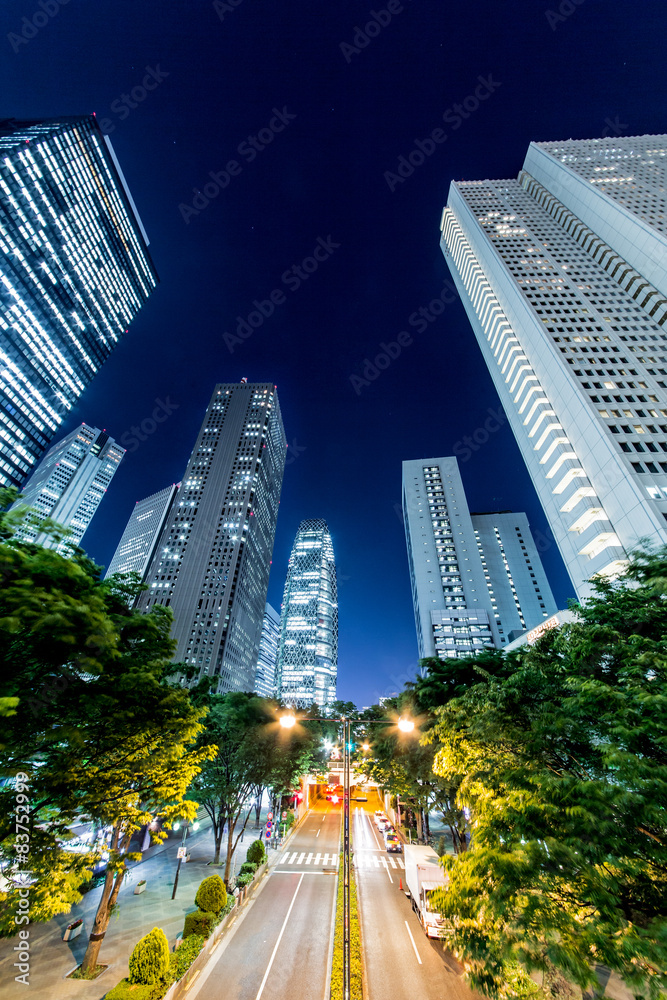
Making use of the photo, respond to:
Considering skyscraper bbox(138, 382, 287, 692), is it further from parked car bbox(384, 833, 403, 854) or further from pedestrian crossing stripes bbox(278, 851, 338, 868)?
parked car bbox(384, 833, 403, 854)

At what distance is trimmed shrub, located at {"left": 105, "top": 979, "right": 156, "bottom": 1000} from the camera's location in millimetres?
11148

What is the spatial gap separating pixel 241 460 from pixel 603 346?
383 ft

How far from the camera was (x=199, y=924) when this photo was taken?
16.1 meters

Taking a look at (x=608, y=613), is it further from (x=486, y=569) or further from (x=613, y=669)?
(x=486, y=569)

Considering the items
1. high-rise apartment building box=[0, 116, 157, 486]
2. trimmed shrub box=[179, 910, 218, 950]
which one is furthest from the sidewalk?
high-rise apartment building box=[0, 116, 157, 486]

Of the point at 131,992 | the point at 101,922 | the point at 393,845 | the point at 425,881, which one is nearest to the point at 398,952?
the point at 425,881

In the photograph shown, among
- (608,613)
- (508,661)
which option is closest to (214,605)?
(508,661)

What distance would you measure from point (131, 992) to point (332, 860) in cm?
2578

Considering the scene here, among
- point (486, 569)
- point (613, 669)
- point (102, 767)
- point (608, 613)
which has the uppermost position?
point (486, 569)

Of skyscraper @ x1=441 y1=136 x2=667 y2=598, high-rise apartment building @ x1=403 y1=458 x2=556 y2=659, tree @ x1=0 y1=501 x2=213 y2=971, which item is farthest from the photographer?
high-rise apartment building @ x1=403 y1=458 x2=556 y2=659

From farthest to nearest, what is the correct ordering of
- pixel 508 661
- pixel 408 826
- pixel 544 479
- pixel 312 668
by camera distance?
1. pixel 312 668
2. pixel 544 479
3. pixel 408 826
4. pixel 508 661

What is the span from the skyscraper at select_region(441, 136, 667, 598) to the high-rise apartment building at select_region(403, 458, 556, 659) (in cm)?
6949

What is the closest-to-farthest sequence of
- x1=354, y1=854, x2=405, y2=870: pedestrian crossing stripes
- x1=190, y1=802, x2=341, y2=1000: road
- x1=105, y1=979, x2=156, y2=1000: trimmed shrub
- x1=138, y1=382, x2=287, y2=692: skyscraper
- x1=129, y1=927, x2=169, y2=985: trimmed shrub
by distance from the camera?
1. x1=105, y1=979, x2=156, y2=1000: trimmed shrub
2. x1=129, y1=927, x2=169, y2=985: trimmed shrub
3. x1=190, y1=802, x2=341, y2=1000: road
4. x1=354, y1=854, x2=405, y2=870: pedestrian crossing stripes
5. x1=138, y1=382, x2=287, y2=692: skyscraper

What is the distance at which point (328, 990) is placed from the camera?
13.8m
